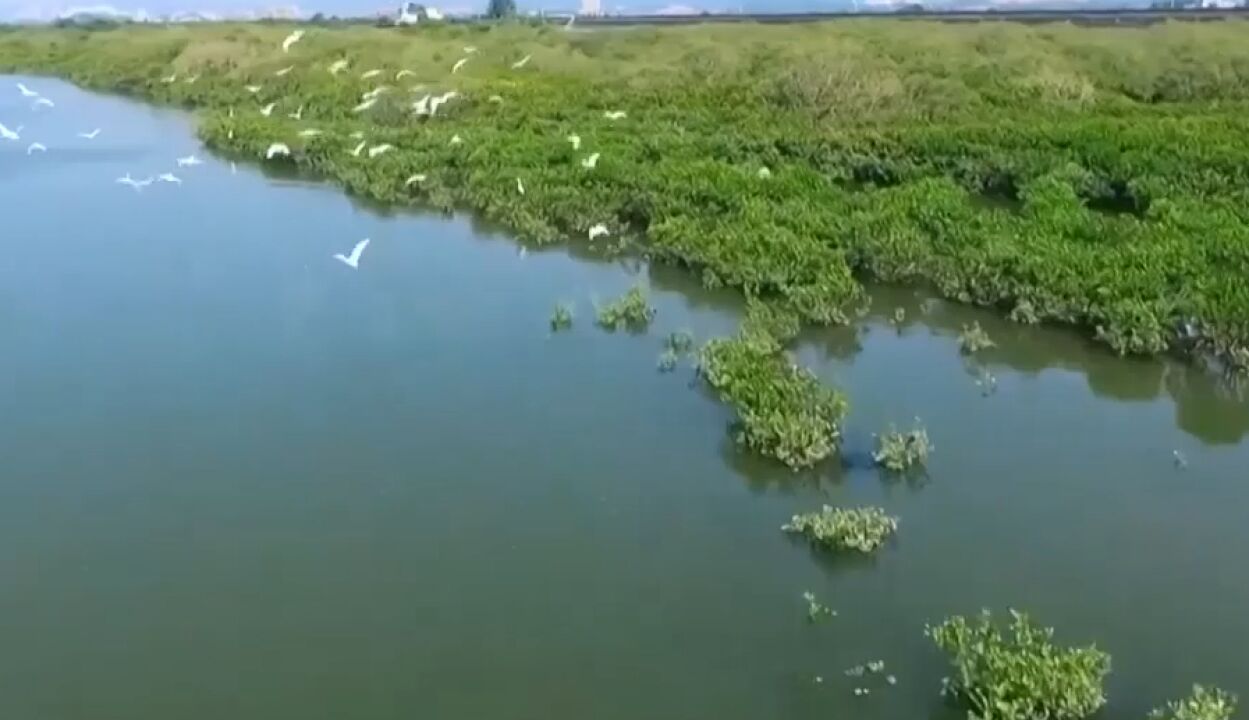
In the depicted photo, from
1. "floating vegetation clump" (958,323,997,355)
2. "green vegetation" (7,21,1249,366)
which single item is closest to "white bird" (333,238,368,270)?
"green vegetation" (7,21,1249,366)

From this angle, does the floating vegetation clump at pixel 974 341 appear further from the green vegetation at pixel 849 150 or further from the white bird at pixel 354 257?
the white bird at pixel 354 257

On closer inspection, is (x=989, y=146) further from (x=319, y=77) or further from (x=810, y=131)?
(x=319, y=77)

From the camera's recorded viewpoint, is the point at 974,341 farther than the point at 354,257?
No

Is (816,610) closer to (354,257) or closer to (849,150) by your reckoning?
(354,257)

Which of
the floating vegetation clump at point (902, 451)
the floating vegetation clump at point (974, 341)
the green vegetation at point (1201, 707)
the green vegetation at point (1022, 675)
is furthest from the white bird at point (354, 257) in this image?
the green vegetation at point (1201, 707)

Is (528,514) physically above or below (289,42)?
below

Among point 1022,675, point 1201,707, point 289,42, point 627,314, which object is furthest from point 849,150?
point 289,42

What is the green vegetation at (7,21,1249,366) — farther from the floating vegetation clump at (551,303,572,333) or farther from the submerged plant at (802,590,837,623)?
the submerged plant at (802,590,837,623)
